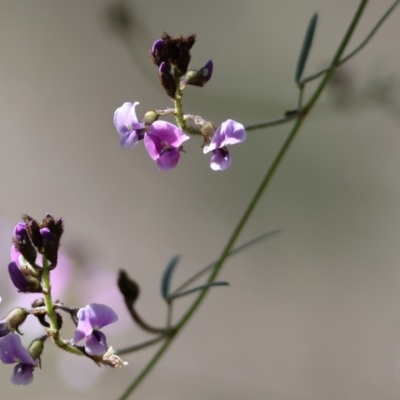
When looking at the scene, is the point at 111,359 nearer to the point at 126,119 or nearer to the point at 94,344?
the point at 94,344

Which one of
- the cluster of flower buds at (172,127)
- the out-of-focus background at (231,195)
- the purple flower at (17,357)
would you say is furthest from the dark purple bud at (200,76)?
the out-of-focus background at (231,195)

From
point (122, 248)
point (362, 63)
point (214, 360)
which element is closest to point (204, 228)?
point (122, 248)

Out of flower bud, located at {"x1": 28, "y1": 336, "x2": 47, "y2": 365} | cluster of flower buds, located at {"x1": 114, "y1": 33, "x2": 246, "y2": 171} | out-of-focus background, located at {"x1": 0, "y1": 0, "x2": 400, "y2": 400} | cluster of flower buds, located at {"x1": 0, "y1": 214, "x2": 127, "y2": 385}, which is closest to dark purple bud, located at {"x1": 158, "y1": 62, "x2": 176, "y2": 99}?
cluster of flower buds, located at {"x1": 114, "y1": 33, "x2": 246, "y2": 171}

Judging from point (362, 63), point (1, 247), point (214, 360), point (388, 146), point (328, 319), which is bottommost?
point (328, 319)

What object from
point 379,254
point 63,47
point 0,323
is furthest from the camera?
point 63,47

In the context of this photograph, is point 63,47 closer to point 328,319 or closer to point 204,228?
point 204,228

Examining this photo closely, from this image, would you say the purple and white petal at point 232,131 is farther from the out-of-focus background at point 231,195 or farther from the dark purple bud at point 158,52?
the out-of-focus background at point 231,195

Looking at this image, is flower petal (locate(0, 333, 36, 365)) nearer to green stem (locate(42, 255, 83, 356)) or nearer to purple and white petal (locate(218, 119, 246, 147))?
green stem (locate(42, 255, 83, 356))
